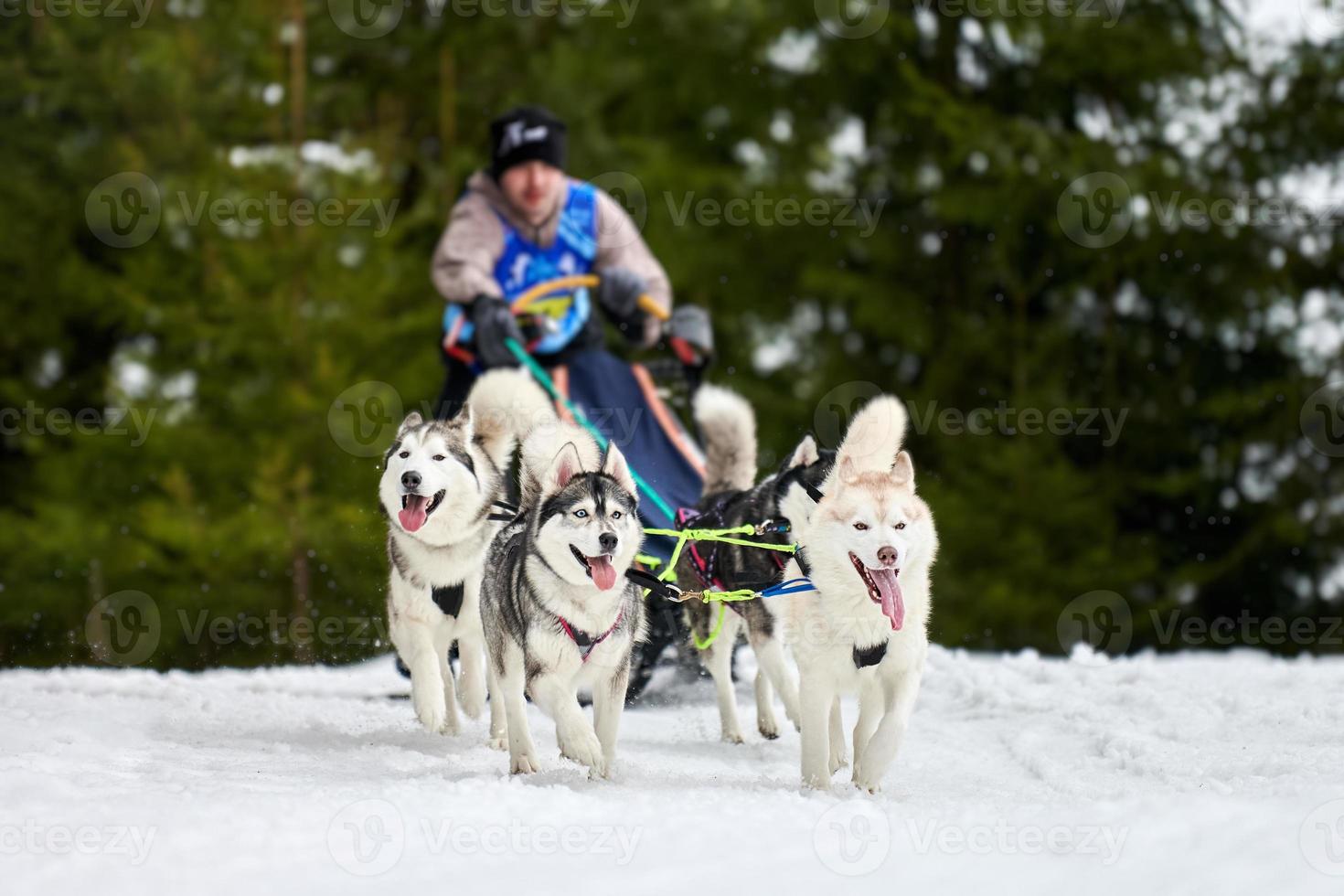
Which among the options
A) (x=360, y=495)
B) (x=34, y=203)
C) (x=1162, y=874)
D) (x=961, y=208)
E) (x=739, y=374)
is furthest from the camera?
(x=739, y=374)

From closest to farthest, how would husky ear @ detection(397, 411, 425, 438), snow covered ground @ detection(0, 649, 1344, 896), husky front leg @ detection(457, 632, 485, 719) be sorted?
snow covered ground @ detection(0, 649, 1344, 896)
husky ear @ detection(397, 411, 425, 438)
husky front leg @ detection(457, 632, 485, 719)

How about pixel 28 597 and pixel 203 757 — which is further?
pixel 28 597

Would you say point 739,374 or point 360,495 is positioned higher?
point 739,374

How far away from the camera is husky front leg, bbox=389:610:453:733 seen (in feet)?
15.0

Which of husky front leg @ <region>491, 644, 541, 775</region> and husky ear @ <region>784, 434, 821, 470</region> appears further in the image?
husky ear @ <region>784, 434, 821, 470</region>

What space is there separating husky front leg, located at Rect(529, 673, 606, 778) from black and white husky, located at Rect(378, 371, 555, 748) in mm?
678

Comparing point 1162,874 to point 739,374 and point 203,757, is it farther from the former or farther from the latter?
point 739,374

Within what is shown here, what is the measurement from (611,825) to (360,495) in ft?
26.4

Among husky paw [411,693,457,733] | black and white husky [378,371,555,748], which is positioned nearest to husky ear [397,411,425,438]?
black and white husky [378,371,555,748]

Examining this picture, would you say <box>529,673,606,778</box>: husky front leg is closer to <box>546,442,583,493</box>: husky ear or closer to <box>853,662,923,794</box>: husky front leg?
<box>546,442,583,493</box>: husky ear

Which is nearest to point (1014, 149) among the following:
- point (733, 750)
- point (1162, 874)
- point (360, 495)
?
point (360, 495)

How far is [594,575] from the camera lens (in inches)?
148

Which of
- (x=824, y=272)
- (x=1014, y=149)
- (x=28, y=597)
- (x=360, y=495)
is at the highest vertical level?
(x=1014, y=149)

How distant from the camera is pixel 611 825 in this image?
11.1 ft
